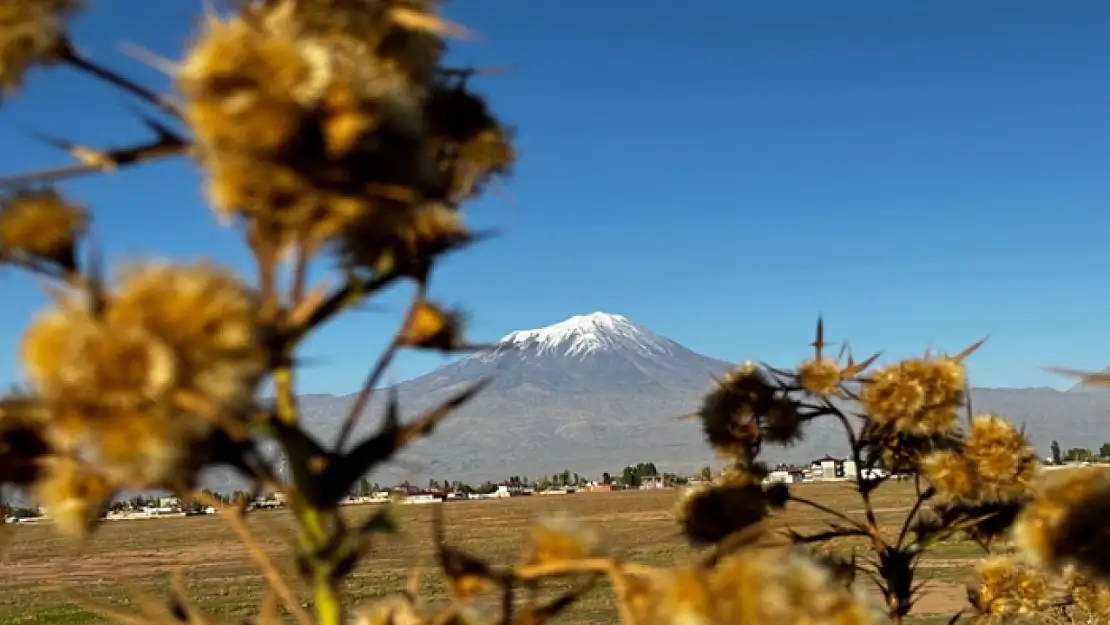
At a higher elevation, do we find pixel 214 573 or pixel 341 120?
pixel 341 120

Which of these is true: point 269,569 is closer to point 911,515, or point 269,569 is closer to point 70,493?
point 70,493

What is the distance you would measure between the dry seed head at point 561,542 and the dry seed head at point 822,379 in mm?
3765

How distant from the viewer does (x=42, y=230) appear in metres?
1.59

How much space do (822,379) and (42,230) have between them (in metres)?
4.21

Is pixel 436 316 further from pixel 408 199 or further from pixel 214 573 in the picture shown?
pixel 214 573

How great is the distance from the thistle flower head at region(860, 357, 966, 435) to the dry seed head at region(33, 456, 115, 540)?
4.23m

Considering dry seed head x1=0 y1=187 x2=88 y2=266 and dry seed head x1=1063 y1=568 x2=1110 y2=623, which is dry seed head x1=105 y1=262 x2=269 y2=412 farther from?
dry seed head x1=1063 y1=568 x2=1110 y2=623

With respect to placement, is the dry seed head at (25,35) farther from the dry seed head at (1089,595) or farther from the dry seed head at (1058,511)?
the dry seed head at (1089,595)

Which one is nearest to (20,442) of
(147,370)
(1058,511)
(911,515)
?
(147,370)

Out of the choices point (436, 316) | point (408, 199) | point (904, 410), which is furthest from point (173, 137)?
point (904, 410)

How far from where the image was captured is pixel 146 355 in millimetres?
1284

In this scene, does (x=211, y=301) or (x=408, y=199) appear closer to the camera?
(x=211, y=301)

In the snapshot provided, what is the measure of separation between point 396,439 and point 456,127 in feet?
2.46

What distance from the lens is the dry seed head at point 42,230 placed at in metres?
1.59
